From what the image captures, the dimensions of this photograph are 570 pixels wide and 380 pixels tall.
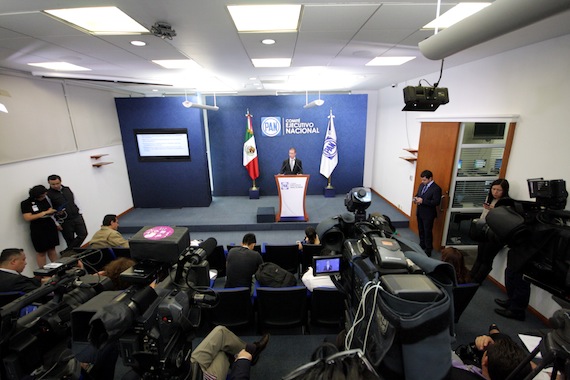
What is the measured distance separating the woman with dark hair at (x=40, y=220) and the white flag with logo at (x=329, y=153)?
19.4 feet

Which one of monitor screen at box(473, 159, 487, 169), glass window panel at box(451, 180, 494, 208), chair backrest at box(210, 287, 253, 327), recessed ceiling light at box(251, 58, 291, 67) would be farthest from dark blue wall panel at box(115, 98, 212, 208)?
monitor screen at box(473, 159, 487, 169)

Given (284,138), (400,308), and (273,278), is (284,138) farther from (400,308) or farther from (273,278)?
(400,308)

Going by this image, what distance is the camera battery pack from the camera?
91 cm

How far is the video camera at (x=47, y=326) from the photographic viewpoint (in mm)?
1370

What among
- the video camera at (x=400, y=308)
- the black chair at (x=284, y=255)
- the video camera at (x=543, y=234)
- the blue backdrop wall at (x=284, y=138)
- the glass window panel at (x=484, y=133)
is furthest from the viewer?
the blue backdrop wall at (x=284, y=138)

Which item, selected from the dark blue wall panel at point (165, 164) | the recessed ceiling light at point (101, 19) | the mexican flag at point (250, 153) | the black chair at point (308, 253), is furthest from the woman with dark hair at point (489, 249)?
the dark blue wall panel at point (165, 164)

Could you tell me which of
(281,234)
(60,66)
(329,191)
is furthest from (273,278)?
(329,191)

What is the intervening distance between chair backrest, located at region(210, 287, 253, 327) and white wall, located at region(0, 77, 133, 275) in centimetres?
353

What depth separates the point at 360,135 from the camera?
7.48m

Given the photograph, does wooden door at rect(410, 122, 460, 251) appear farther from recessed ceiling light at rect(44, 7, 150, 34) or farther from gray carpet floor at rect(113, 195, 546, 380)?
recessed ceiling light at rect(44, 7, 150, 34)

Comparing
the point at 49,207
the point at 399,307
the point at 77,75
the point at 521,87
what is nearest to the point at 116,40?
the point at 77,75

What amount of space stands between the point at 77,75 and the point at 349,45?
466 centimetres

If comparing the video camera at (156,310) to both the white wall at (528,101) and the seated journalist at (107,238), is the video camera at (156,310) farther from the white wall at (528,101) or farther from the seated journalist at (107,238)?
the white wall at (528,101)

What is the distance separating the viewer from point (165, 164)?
673cm
